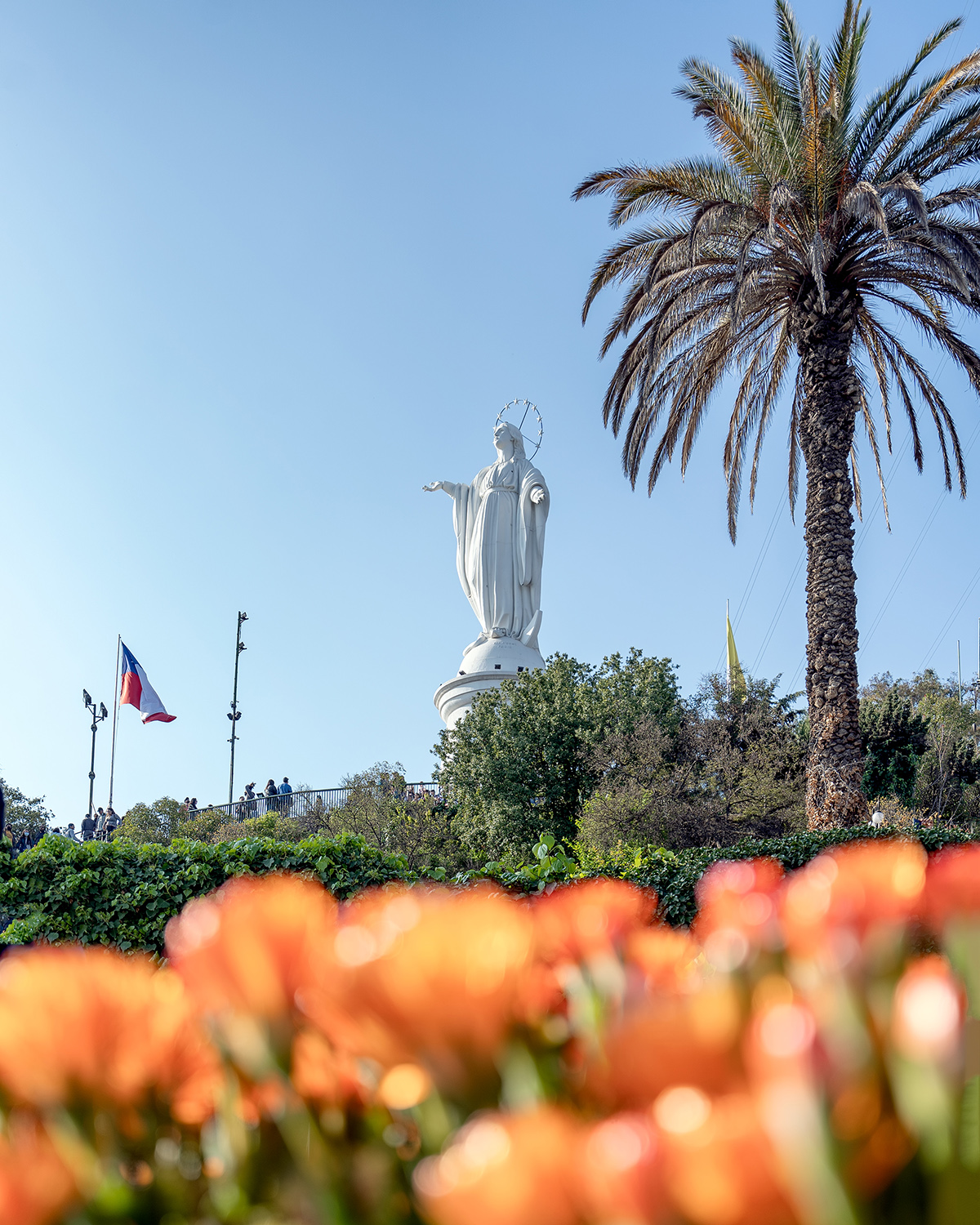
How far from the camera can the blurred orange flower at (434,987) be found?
338 millimetres

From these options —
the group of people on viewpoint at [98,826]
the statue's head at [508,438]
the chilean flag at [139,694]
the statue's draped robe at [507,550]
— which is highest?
the statue's head at [508,438]

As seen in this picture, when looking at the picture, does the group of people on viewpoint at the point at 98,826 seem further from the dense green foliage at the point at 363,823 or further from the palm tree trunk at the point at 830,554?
the palm tree trunk at the point at 830,554

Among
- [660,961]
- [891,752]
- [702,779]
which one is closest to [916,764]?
[891,752]

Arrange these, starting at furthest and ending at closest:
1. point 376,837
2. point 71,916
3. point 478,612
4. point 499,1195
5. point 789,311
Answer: point 478,612 < point 376,837 < point 789,311 < point 71,916 < point 499,1195

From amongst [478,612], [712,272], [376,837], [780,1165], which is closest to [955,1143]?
[780,1165]

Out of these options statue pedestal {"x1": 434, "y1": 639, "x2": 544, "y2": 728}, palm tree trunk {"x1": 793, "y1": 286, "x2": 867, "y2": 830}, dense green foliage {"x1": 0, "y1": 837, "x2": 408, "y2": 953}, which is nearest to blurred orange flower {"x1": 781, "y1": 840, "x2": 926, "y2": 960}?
dense green foliage {"x1": 0, "y1": 837, "x2": 408, "y2": 953}

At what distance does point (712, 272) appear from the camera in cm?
1245

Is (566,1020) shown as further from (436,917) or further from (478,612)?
(478,612)

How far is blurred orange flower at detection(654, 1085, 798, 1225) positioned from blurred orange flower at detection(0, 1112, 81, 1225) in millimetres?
227

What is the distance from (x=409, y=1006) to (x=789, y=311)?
13.3 meters

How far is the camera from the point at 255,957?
40 cm

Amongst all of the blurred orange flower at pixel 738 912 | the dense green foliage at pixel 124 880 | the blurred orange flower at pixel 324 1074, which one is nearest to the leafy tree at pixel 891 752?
the dense green foliage at pixel 124 880

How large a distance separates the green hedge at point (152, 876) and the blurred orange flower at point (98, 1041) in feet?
21.1

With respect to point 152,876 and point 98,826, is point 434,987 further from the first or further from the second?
point 98,826
